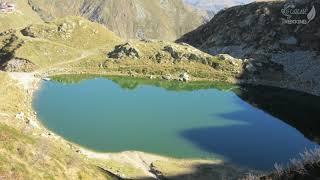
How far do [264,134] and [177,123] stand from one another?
13588 millimetres

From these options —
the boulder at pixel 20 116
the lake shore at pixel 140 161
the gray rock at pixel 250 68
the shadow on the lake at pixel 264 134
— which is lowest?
the boulder at pixel 20 116

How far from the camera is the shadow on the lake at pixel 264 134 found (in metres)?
62.2

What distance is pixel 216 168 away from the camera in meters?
55.9

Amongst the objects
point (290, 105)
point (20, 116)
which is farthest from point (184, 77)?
point (20, 116)

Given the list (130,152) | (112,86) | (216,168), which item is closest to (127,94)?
(112,86)

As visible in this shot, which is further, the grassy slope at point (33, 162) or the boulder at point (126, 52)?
the boulder at point (126, 52)

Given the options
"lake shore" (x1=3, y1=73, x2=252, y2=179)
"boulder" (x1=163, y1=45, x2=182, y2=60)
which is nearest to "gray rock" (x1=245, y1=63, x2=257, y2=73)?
"boulder" (x1=163, y1=45, x2=182, y2=60)

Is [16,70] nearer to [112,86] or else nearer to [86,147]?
[112,86]

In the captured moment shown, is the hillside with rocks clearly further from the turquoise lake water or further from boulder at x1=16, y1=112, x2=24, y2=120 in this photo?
boulder at x1=16, y1=112, x2=24, y2=120

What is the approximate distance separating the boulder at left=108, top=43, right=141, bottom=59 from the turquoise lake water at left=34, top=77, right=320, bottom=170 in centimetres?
2239

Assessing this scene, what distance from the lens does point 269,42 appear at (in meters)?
138

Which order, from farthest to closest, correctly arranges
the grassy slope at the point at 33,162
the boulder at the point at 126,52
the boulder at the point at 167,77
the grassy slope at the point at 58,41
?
the boulder at the point at 126,52, the grassy slope at the point at 58,41, the boulder at the point at 167,77, the grassy slope at the point at 33,162

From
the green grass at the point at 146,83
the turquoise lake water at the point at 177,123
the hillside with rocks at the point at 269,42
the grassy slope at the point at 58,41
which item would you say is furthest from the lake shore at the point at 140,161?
the grassy slope at the point at 58,41

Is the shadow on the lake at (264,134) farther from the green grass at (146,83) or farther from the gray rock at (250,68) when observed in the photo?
the gray rock at (250,68)
